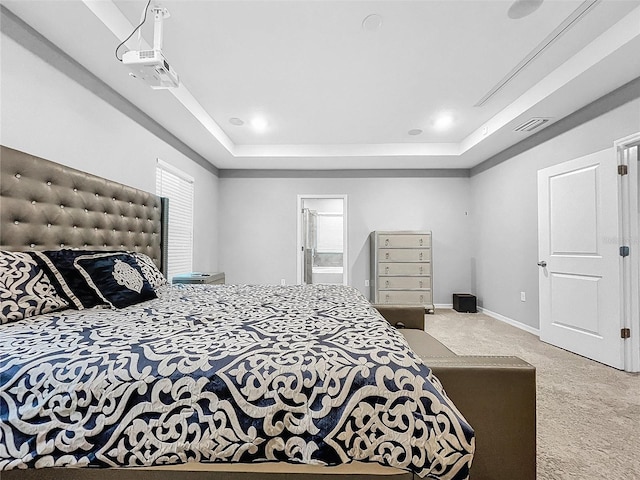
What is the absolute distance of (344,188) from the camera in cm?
577

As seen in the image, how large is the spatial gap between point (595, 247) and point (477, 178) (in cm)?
267

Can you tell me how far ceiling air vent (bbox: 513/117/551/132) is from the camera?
3.48 meters

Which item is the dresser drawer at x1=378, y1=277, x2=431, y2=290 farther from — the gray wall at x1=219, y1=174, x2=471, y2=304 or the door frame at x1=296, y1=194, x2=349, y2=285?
the door frame at x1=296, y1=194, x2=349, y2=285

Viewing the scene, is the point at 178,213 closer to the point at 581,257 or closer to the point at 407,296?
the point at 407,296

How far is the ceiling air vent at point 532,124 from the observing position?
348 centimetres

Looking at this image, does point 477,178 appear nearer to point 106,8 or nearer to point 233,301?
point 233,301

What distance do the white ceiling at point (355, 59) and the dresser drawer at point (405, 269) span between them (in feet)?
6.39

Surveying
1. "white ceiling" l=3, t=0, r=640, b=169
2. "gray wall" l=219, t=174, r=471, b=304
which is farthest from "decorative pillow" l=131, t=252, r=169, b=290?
"gray wall" l=219, t=174, r=471, b=304

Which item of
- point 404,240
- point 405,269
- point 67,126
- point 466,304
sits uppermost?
point 67,126

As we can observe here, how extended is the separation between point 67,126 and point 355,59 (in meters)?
2.18

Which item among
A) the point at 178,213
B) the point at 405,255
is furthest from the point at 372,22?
the point at 405,255

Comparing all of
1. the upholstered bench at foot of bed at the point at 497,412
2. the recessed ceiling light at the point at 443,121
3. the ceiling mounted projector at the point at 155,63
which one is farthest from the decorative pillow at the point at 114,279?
the recessed ceiling light at the point at 443,121

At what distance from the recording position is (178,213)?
4.18 m

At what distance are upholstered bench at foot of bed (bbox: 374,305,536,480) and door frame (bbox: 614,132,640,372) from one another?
2.34 meters
